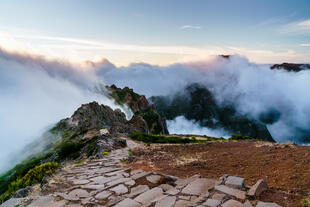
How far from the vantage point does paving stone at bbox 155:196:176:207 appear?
4.08 m

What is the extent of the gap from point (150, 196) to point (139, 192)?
425 mm

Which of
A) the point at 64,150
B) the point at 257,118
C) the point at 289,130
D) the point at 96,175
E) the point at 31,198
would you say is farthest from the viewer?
the point at 257,118

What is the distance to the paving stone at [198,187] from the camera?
4.57m

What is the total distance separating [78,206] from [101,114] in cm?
3974

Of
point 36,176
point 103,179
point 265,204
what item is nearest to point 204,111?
point 36,176

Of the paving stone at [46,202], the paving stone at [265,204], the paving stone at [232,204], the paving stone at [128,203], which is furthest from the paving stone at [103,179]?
the paving stone at [265,204]

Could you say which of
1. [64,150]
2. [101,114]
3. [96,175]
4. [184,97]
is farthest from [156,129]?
[184,97]

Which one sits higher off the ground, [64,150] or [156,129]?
[64,150]

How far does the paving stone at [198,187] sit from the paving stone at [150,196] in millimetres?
614

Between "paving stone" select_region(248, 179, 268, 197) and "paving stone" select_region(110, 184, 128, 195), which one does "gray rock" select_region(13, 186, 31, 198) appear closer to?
"paving stone" select_region(110, 184, 128, 195)

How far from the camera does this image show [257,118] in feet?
471

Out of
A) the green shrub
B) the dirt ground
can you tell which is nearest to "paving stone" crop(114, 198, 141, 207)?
the dirt ground

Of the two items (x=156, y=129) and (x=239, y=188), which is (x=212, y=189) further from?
(x=156, y=129)

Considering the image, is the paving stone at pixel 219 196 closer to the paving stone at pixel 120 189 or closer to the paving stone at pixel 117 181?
the paving stone at pixel 120 189
